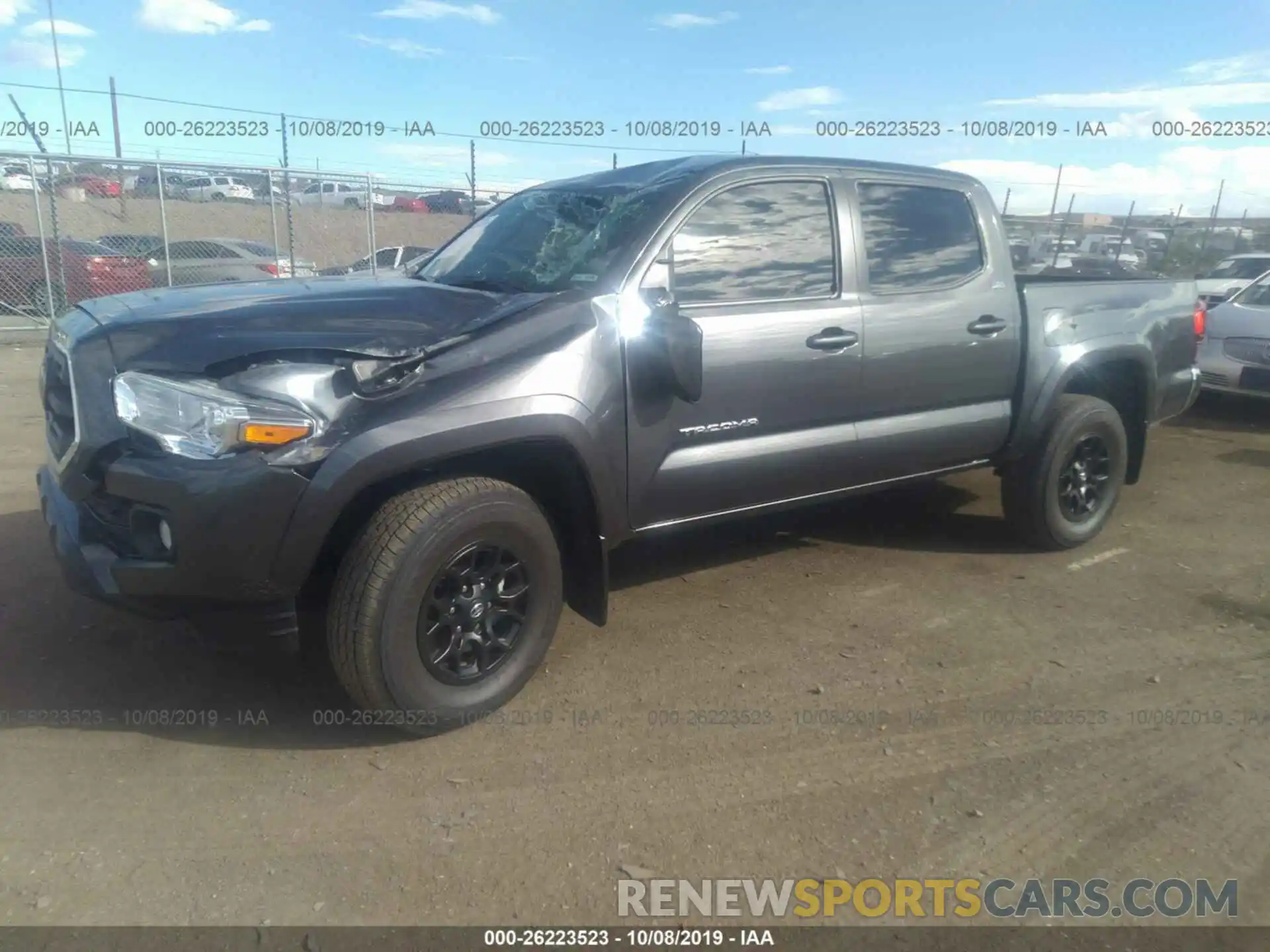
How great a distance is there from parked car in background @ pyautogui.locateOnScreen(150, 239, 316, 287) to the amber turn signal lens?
10.8 m

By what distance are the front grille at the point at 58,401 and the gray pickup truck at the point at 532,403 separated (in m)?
0.02

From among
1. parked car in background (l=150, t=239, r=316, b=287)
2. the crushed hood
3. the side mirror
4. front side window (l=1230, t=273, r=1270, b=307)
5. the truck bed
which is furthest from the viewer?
parked car in background (l=150, t=239, r=316, b=287)

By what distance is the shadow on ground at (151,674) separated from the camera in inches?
132

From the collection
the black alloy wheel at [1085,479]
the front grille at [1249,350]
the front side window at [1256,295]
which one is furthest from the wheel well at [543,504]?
the front side window at [1256,295]

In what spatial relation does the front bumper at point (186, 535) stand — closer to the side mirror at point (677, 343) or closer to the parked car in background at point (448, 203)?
the side mirror at point (677, 343)

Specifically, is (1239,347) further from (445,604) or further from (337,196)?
(337,196)

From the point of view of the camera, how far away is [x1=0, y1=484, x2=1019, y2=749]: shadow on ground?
3.35 meters

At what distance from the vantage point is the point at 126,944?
2.37 meters

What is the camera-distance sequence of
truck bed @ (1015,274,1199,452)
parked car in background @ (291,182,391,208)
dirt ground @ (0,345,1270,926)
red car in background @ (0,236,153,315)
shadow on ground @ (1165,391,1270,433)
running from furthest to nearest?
parked car in background @ (291,182,391,208), red car in background @ (0,236,153,315), shadow on ground @ (1165,391,1270,433), truck bed @ (1015,274,1199,452), dirt ground @ (0,345,1270,926)

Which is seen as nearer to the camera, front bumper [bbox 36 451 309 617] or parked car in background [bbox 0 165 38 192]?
front bumper [bbox 36 451 309 617]

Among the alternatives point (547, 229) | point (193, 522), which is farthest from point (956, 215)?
point (193, 522)

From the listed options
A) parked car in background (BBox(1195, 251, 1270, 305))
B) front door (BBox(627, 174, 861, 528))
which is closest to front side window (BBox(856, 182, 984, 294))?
front door (BBox(627, 174, 861, 528))

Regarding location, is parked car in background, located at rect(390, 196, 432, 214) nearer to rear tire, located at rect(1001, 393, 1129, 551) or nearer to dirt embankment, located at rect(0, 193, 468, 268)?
dirt embankment, located at rect(0, 193, 468, 268)

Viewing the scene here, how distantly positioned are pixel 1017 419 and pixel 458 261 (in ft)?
9.36
